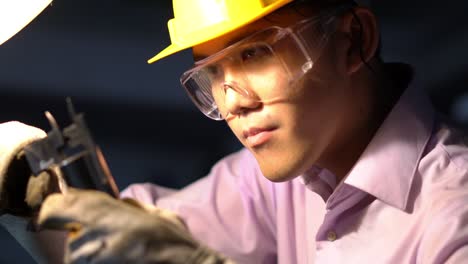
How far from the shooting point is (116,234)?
0.78 m

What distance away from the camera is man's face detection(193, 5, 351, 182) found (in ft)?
3.82

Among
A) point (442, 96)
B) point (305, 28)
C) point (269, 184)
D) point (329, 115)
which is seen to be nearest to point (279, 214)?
point (269, 184)

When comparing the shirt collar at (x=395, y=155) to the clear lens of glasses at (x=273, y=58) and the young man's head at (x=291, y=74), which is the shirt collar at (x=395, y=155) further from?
the clear lens of glasses at (x=273, y=58)

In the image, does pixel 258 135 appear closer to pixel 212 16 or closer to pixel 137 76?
pixel 212 16

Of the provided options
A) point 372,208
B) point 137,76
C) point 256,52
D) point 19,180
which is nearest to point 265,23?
point 256,52

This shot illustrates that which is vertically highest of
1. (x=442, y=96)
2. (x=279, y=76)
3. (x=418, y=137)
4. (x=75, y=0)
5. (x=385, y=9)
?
(x=75, y=0)

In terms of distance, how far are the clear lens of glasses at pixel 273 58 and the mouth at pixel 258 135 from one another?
63 millimetres

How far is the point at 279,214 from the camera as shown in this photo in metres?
1.59

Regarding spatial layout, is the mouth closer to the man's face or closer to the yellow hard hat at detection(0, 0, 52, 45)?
the man's face

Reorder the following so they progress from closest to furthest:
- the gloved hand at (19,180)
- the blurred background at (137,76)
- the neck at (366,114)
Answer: the gloved hand at (19,180)
the neck at (366,114)
the blurred background at (137,76)

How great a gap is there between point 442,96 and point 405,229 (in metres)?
0.90

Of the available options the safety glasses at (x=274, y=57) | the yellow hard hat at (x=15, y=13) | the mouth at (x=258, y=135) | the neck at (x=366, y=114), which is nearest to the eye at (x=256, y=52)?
the safety glasses at (x=274, y=57)

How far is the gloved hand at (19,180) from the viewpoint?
1.07 m

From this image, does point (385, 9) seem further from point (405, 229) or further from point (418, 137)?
point (405, 229)
